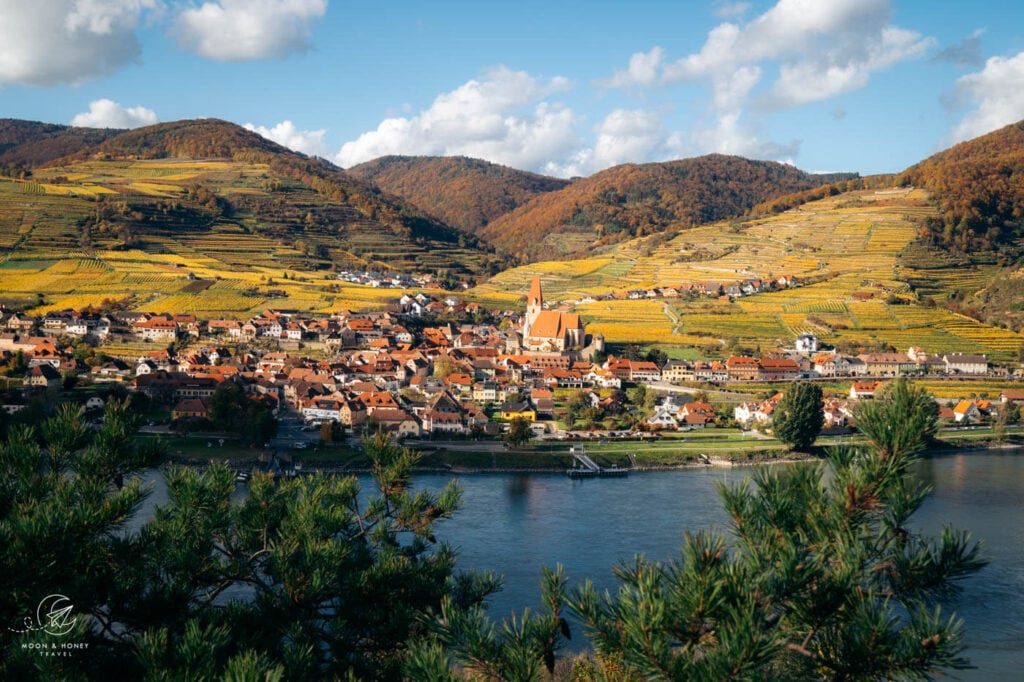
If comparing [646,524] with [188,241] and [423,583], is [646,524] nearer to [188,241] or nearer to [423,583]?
[423,583]

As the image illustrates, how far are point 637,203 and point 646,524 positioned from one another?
65192 mm

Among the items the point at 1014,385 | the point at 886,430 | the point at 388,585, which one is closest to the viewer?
the point at 886,430

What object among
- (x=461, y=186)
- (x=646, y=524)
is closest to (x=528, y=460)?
(x=646, y=524)

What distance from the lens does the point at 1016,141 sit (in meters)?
66.9

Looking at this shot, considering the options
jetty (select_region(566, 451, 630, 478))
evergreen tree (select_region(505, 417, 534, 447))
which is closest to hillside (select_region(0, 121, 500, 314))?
evergreen tree (select_region(505, 417, 534, 447))

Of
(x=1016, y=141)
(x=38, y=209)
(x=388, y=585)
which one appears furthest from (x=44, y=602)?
(x=1016, y=141)

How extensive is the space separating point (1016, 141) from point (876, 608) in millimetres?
77351

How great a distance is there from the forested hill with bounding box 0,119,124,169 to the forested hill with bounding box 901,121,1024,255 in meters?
67.3

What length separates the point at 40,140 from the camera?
79188 mm

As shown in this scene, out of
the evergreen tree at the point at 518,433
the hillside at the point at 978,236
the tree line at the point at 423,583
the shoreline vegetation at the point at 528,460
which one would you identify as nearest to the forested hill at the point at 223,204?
the shoreline vegetation at the point at 528,460

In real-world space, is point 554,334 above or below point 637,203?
below

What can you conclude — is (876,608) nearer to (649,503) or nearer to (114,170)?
(649,503)

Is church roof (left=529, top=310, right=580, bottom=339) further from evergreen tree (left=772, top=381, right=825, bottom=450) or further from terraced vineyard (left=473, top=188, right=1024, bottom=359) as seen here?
evergreen tree (left=772, top=381, right=825, bottom=450)

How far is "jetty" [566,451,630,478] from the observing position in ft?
63.1
